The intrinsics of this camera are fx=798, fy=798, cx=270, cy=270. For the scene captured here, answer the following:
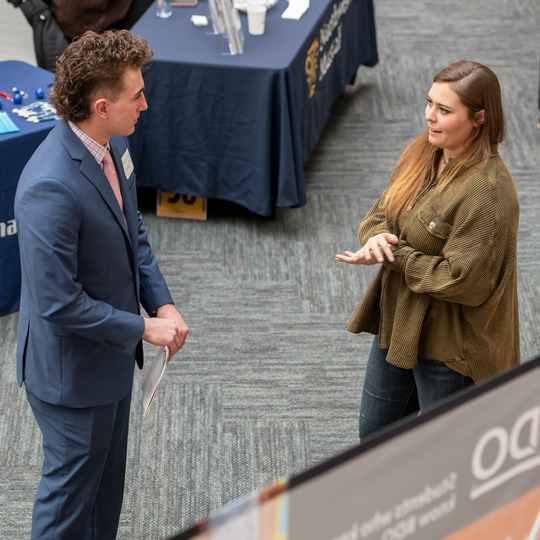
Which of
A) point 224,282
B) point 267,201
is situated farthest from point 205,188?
point 224,282

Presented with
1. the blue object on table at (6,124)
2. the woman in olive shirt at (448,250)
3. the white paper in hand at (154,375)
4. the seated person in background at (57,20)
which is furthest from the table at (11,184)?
the woman in olive shirt at (448,250)

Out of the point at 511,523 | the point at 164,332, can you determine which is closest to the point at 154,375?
the point at 164,332

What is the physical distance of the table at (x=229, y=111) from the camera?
3.69m

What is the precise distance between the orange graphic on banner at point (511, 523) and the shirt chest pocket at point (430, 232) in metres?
0.99

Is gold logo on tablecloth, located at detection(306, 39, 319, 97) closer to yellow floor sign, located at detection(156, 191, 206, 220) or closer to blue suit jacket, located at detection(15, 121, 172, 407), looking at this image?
yellow floor sign, located at detection(156, 191, 206, 220)

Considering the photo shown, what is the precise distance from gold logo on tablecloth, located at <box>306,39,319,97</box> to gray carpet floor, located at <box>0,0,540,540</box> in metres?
0.52

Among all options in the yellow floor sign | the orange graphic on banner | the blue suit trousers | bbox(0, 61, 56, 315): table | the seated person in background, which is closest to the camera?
the orange graphic on banner

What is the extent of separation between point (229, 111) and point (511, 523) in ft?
9.82

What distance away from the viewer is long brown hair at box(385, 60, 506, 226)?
1.85m

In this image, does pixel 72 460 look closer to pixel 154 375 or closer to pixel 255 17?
pixel 154 375

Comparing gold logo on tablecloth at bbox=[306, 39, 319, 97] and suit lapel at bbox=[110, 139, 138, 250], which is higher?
suit lapel at bbox=[110, 139, 138, 250]

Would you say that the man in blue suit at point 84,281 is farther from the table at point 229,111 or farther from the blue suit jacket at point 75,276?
the table at point 229,111

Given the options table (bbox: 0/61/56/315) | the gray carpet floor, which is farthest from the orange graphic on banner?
table (bbox: 0/61/56/315)

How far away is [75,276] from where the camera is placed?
1730 millimetres
